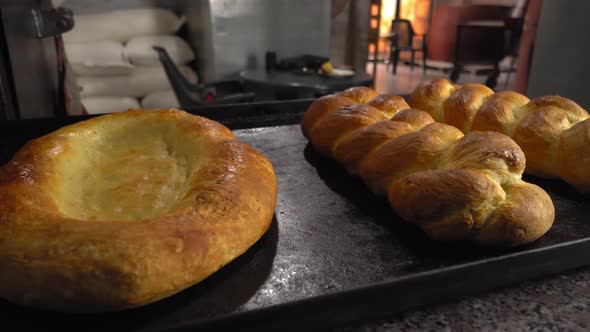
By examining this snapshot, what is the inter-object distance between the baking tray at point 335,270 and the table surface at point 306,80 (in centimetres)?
213

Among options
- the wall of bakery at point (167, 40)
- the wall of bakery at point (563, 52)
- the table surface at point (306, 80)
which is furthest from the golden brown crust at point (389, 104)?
the wall of bakery at point (167, 40)

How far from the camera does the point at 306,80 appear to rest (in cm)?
330

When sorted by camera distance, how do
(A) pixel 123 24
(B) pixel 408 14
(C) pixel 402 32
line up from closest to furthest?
(A) pixel 123 24
(C) pixel 402 32
(B) pixel 408 14

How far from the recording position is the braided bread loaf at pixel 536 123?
100 cm

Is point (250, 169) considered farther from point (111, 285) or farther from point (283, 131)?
point (283, 131)

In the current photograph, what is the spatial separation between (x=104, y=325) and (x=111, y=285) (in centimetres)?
5

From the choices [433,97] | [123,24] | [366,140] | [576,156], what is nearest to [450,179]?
[366,140]

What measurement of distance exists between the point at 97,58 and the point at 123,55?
24 centimetres

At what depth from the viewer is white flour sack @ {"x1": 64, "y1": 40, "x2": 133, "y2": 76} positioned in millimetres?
4083

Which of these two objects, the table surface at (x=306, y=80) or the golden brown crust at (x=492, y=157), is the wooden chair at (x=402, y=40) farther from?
the golden brown crust at (x=492, y=157)

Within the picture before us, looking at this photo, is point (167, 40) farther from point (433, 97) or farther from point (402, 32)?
point (402, 32)

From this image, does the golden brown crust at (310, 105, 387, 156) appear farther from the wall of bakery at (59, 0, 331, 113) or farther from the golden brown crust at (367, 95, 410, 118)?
the wall of bakery at (59, 0, 331, 113)

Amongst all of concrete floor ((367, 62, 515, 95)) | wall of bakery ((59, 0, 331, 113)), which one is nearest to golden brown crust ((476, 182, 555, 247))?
wall of bakery ((59, 0, 331, 113))

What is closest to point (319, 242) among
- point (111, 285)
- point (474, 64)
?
point (111, 285)
